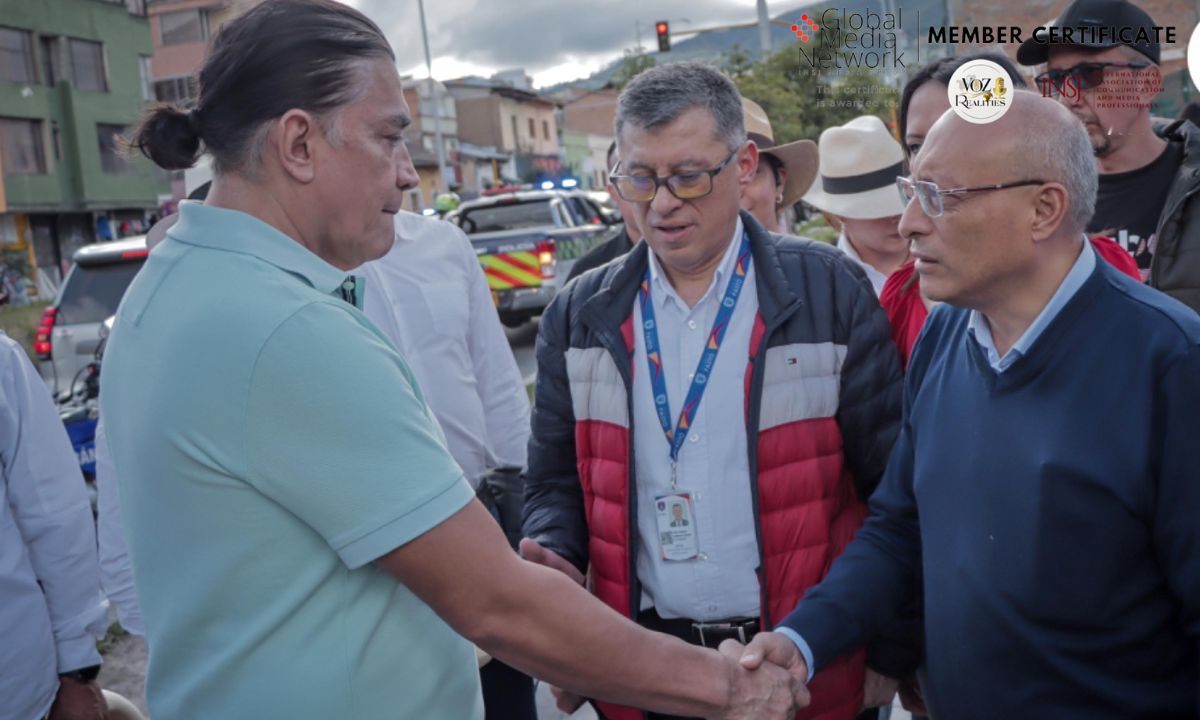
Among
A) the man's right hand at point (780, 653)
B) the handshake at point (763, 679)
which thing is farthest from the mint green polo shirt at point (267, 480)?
the man's right hand at point (780, 653)

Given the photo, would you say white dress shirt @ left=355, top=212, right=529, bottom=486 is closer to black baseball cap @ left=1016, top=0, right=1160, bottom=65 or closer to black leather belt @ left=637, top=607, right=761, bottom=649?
black leather belt @ left=637, top=607, right=761, bottom=649

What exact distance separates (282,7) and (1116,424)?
1.62 metres

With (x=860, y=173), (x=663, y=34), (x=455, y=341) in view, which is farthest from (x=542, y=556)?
(x=663, y=34)

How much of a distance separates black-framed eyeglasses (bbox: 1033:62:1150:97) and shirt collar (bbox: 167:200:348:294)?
9.43 feet

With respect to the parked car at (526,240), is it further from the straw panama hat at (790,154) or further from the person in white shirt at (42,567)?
the person in white shirt at (42,567)

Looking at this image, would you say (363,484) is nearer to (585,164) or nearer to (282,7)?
(282,7)

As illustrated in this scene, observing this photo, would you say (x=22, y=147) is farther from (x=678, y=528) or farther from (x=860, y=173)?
(x=678, y=528)

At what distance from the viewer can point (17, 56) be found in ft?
135

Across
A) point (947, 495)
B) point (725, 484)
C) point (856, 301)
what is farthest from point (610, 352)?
point (947, 495)

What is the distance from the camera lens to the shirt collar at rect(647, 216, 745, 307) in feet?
9.80

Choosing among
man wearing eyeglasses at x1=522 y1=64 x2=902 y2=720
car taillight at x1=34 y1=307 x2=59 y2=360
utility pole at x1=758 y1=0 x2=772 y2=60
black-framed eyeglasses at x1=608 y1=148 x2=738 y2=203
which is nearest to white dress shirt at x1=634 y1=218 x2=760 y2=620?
man wearing eyeglasses at x1=522 y1=64 x2=902 y2=720

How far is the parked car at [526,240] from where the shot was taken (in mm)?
15648

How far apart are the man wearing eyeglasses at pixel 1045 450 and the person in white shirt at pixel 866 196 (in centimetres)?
179

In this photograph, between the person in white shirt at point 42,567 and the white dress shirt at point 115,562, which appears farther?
the white dress shirt at point 115,562
